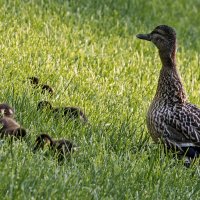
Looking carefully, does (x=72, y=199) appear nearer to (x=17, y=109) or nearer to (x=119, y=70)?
(x=17, y=109)

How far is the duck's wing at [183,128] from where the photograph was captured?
7.77m

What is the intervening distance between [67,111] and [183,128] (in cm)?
107

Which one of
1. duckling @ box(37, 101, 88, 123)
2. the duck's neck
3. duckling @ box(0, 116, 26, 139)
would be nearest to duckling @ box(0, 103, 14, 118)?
duckling @ box(0, 116, 26, 139)

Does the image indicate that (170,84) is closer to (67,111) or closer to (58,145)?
(67,111)

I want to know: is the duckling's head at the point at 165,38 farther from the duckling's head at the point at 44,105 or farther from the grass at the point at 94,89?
the duckling's head at the point at 44,105

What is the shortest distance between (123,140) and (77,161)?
35.1 inches

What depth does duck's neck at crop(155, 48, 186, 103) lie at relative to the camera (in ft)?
26.9

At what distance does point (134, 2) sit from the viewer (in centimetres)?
1406

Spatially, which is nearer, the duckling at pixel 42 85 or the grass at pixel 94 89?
the grass at pixel 94 89

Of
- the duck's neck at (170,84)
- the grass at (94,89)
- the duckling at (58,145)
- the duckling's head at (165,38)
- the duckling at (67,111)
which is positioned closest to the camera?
the grass at (94,89)

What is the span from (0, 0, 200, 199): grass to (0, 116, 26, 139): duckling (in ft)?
0.38

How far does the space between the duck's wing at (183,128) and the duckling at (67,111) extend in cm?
77

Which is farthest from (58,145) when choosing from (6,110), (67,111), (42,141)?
(67,111)

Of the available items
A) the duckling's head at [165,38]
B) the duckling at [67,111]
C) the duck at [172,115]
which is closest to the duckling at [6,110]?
the duckling at [67,111]
